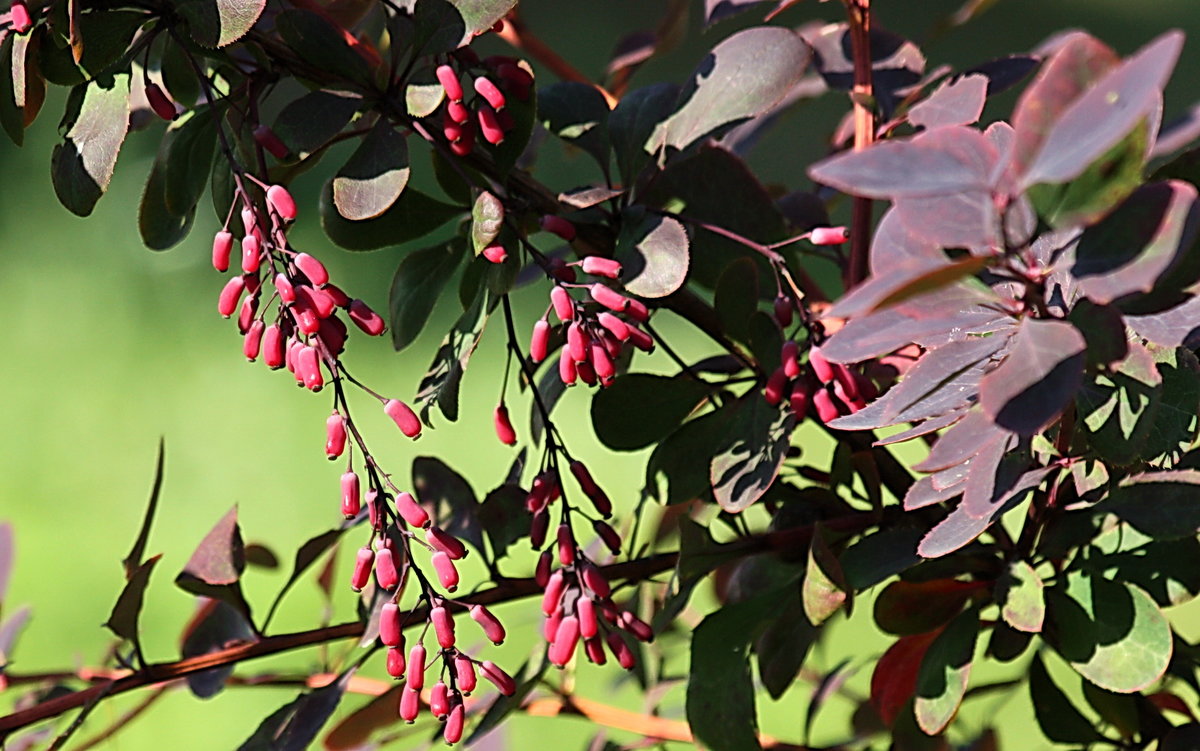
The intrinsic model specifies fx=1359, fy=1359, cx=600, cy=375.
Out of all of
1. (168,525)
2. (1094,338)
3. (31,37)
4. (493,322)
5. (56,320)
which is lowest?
(493,322)

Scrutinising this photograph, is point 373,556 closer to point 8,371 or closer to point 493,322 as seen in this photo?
point 493,322

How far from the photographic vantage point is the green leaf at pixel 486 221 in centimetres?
43

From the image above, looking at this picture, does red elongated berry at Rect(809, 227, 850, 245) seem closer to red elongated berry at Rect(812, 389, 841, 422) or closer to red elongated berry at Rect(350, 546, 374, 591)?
red elongated berry at Rect(812, 389, 841, 422)

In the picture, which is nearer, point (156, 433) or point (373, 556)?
point (373, 556)

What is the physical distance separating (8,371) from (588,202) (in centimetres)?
209

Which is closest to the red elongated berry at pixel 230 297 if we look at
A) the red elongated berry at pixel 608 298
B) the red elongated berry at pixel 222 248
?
the red elongated berry at pixel 222 248

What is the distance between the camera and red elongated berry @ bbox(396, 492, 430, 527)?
0.41 m

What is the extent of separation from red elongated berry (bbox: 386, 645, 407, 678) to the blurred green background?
1.01 m

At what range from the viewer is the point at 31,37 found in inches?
17.3

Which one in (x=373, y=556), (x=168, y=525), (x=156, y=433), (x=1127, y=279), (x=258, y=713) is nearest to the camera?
(x=1127, y=279)

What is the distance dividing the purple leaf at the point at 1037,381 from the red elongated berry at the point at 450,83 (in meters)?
0.20

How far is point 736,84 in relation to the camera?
0.50 m

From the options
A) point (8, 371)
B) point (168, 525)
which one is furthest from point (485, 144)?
point (8, 371)

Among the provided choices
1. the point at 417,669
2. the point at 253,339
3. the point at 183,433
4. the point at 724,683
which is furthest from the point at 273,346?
the point at 183,433
